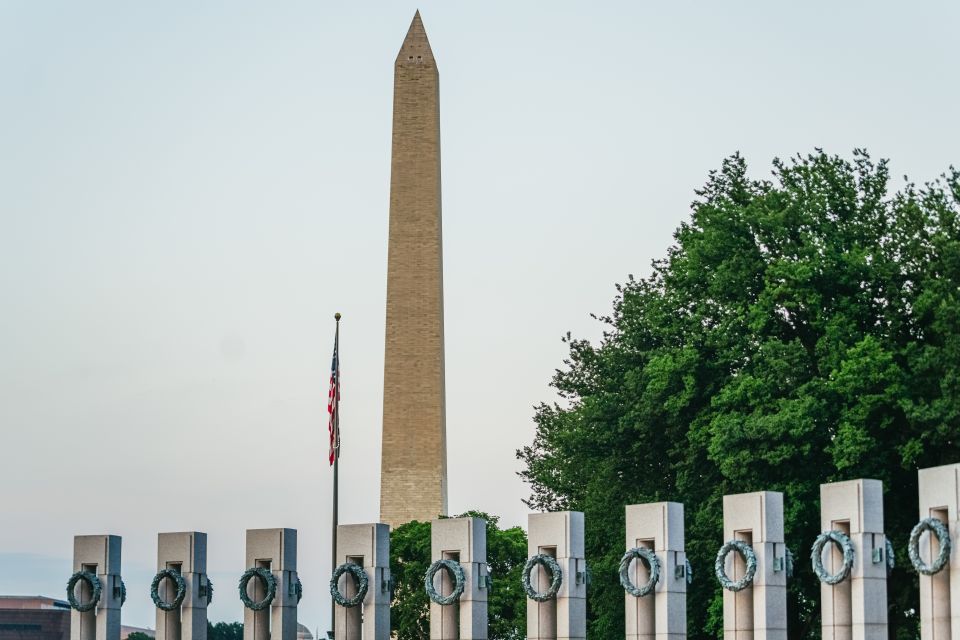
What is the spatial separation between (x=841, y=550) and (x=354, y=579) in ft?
38.2

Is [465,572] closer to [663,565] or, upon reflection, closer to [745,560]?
[663,565]

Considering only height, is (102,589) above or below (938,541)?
below

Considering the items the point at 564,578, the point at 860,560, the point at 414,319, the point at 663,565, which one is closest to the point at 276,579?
the point at 564,578

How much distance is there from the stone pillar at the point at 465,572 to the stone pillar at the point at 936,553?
9.99 metres

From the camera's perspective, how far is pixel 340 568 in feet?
146

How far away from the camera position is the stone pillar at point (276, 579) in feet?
149

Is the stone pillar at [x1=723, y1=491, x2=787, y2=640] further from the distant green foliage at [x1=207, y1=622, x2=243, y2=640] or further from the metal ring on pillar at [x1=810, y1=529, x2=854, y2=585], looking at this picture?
the distant green foliage at [x1=207, y1=622, x2=243, y2=640]

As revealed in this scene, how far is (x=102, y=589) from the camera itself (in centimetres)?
4688

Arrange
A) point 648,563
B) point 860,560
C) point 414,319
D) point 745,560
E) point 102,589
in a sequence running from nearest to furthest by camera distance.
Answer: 1. point 860,560
2. point 745,560
3. point 648,563
4. point 102,589
5. point 414,319

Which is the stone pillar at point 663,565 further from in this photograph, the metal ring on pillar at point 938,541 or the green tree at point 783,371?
the green tree at point 783,371

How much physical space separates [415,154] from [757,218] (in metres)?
33.6

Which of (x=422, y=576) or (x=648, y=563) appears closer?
(x=648, y=563)

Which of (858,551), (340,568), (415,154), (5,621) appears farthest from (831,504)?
(5,621)

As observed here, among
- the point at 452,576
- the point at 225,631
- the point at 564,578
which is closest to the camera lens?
the point at 564,578
